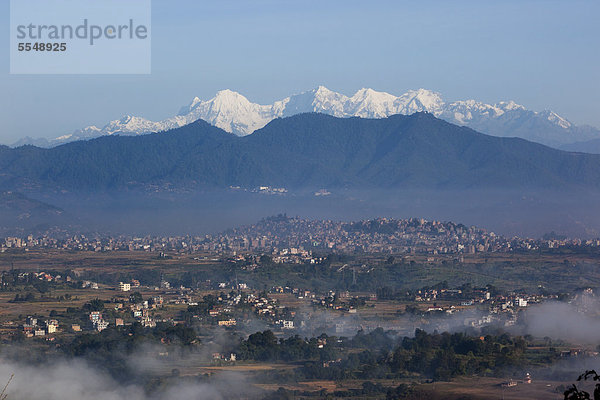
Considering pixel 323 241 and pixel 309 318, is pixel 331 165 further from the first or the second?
pixel 309 318

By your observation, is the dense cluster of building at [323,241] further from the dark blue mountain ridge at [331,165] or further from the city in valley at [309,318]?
the dark blue mountain ridge at [331,165]

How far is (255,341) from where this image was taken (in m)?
49.9

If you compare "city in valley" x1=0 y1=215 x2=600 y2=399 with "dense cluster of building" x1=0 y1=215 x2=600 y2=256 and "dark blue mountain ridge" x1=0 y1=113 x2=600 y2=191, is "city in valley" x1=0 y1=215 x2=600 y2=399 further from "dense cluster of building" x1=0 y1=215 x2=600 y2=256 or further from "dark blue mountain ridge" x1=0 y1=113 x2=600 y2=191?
"dark blue mountain ridge" x1=0 y1=113 x2=600 y2=191

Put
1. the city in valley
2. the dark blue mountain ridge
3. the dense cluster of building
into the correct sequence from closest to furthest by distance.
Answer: the city in valley, the dense cluster of building, the dark blue mountain ridge

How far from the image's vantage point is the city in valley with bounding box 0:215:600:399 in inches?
1666

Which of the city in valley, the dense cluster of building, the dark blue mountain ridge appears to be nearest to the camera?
the city in valley

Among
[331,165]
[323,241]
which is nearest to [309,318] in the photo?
[323,241]

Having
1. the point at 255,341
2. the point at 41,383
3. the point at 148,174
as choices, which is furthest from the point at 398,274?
the point at 148,174

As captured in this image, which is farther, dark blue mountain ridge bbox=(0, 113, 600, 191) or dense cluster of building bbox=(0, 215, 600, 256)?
dark blue mountain ridge bbox=(0, 113, 600, 191)

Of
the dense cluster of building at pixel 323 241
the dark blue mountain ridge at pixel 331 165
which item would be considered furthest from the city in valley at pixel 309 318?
the dark blue mountain ridge at pixel 331 165

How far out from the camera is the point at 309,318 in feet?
198

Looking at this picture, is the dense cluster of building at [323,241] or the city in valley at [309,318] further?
the dense cluster of building at [323,241]

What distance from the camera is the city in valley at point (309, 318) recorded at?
4231 centimetres

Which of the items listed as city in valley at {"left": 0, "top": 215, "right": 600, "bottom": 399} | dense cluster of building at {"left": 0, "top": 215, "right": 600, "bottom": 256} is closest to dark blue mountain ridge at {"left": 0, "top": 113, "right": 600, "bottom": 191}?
dense cluster of building at {"left": 0, "top": 215, "right": 600, "bottom": 256}
